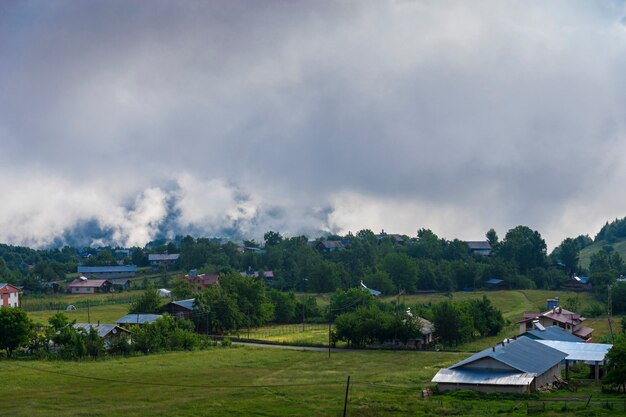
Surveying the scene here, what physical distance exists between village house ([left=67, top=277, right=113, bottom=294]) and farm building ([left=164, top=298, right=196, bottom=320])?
38854 millimetres

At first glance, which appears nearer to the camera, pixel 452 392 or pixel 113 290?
pixel 452 392

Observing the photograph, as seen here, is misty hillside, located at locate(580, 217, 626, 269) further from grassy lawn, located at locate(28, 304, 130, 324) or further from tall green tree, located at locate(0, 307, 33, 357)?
tall green tree, located at locate(0, 307, 33, 357)

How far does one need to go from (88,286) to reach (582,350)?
78.6m

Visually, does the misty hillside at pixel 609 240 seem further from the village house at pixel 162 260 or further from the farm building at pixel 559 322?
the farm building at pixel 559 322

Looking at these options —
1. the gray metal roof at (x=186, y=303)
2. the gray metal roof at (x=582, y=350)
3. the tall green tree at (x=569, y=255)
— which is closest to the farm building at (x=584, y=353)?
the gray metal roof at (x=582, y=350)

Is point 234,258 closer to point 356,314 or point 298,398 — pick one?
point 356,314

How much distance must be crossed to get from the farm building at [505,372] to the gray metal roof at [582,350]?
111 cm

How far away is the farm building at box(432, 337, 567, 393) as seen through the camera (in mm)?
40500

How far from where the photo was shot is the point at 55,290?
11081 centimetres

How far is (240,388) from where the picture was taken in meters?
41.2

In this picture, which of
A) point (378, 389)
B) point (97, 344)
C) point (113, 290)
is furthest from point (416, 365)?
point (113, 290)

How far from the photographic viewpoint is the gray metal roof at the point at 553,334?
192 feet

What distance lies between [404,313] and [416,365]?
12.7 meters

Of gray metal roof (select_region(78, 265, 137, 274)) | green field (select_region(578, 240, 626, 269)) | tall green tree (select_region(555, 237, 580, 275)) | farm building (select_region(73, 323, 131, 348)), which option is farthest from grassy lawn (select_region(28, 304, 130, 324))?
green field (select_region(578, 240, 626, 269))
